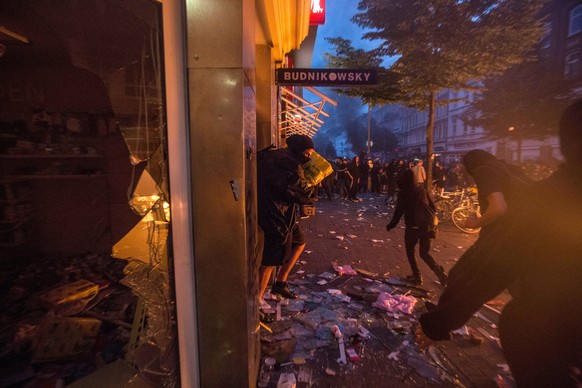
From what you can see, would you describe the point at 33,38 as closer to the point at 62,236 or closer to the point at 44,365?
the point at 62,236

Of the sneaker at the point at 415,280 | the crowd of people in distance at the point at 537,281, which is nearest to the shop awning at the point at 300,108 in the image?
the sneaker at the point at 415,280

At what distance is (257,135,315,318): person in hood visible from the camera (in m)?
3.64

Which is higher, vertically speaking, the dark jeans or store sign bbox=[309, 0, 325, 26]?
store sign bbox=[309, 0, 325, 26]

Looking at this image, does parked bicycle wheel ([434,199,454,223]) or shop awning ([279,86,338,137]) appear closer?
shop awning ([279,86,338,137])

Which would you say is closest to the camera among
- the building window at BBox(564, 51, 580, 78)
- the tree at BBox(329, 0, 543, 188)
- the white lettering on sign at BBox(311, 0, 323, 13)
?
the white lettering on sign at BBox(311, 0, 323, 13)

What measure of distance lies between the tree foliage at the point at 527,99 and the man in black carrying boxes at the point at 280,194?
72.8ft

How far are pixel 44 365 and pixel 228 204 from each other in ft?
8.29

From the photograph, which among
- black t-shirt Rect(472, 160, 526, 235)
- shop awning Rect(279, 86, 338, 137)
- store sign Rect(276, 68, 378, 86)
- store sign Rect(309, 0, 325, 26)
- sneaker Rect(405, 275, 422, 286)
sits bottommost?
sneaker Rect(405, 275, 422, 286)

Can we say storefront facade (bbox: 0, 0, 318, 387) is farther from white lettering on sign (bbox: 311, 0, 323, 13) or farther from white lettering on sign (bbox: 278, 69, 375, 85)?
white lettering on sign (bbox: 311, 0, 323, 13)

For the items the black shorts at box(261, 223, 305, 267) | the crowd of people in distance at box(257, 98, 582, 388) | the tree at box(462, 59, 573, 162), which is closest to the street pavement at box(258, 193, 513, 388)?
the crowd of people in distance at box(257, 98, 582, 388)

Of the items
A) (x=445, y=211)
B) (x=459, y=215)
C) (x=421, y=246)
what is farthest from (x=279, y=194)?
(x=445, y=211)

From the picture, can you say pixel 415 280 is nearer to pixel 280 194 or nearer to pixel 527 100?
pixel 280 194

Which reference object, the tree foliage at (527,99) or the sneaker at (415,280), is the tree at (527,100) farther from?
the sneaker at (415,280)

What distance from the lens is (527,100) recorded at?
1933 centimetres
